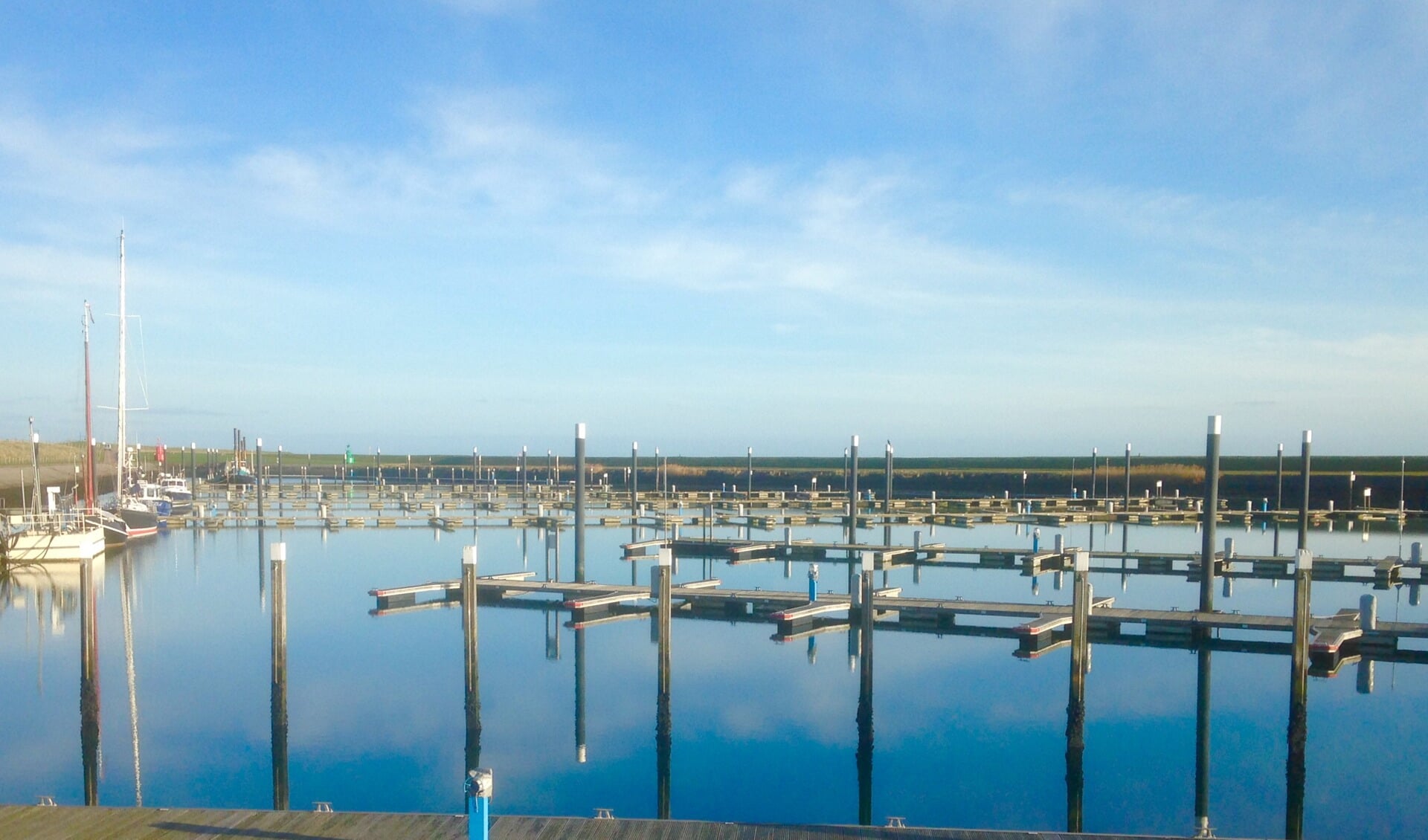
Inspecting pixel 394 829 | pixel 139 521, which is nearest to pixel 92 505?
pixel 139 521

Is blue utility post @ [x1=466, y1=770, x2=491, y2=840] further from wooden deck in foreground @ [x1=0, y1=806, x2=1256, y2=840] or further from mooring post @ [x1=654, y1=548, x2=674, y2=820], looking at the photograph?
mooring post @ [x1=654, y1=548, x2=674, y2=820]

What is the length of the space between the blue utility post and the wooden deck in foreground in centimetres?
67

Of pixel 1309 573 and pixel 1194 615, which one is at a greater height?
pixel 1309 573

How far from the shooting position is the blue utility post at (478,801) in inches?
263

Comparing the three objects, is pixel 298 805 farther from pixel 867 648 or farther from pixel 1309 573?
pixel 1309 573

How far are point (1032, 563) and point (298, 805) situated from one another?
18.3 metres

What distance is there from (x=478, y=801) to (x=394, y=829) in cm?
127

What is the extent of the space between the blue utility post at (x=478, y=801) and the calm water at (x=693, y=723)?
345 centimetres

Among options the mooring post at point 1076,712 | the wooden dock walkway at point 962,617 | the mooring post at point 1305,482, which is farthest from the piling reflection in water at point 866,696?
the mooring post at point 1305,482

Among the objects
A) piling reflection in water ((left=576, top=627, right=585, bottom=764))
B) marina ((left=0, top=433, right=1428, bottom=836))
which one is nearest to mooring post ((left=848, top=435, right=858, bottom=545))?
marina ((left=0, top=433, right=1428, bottom=836))

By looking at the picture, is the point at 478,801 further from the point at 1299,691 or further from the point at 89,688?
the point at 1299,691

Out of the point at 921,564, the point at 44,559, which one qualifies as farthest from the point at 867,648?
the point at 44,559

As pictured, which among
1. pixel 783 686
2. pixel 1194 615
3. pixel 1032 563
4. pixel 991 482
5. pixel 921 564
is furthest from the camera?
pixel 991 482

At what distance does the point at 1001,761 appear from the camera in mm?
12016
